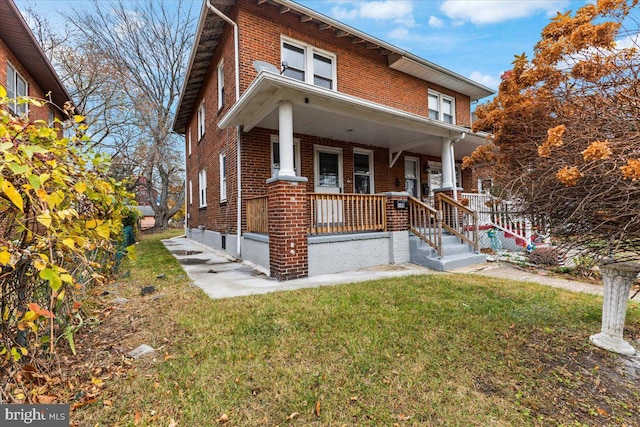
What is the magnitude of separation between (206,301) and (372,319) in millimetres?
2378

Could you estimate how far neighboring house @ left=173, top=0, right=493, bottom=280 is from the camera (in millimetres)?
5887

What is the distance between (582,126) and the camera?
2.18m

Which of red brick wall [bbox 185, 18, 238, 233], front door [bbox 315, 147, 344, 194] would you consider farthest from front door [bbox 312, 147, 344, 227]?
red brick wall [bbox 185, 18, 238, 233]

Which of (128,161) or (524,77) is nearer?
(524,77)

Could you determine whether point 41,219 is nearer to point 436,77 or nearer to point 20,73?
point 436,77

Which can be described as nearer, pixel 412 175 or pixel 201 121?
pixel 412 175

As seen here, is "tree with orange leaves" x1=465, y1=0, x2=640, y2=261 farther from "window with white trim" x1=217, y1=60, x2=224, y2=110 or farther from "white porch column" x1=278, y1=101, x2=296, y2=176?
"window with white trim" x1=217, y1=60, x2=224, y2=110

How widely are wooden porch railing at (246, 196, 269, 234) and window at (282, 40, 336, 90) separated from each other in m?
3.54

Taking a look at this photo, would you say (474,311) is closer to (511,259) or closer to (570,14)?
(570,14)

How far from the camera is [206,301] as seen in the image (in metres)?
4.34

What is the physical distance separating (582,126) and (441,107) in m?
10.8

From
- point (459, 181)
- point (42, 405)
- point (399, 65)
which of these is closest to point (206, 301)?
point (42, 405)

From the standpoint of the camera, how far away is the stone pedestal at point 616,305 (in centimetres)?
273

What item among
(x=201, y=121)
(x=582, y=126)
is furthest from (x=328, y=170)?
(x=582, y=126)
